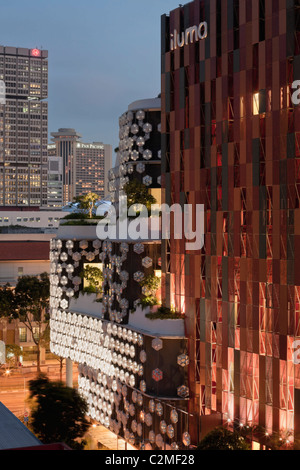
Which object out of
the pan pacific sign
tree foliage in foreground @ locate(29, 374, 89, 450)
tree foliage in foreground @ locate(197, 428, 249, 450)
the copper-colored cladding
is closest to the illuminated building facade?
the copper-colored cladding

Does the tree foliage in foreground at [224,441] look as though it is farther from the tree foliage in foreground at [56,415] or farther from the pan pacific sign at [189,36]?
the pan pacific sign at [189,36]

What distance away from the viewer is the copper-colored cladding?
32875mm

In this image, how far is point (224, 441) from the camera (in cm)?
3275

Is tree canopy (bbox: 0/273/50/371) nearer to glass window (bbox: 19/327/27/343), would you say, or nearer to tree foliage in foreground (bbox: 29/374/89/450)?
glass window (bbox: 19/327/27/343)

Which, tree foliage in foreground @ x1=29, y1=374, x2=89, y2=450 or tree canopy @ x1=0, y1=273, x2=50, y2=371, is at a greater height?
tree canopy @ x1=0, y1=273, x2=50, y2=371

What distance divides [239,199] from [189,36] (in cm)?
1061

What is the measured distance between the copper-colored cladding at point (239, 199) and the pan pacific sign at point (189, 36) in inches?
12.0

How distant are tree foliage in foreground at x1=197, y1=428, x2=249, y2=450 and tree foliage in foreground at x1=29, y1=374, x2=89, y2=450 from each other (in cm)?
850

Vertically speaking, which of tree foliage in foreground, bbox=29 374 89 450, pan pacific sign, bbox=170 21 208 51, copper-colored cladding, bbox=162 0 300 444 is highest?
pan pacific sign, bbox=170 21 208 51

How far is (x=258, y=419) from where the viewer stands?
34.5 meters

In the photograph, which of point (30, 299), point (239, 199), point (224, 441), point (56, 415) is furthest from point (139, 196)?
point (30, 299)
